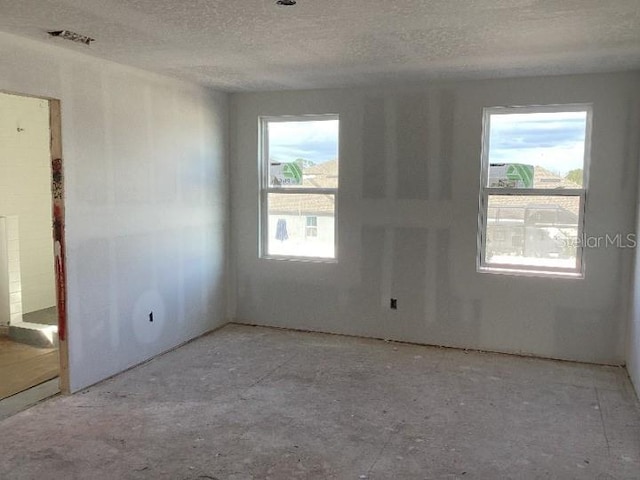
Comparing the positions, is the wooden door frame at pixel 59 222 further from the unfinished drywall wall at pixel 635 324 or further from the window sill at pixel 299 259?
the unfinished drywall wall at pixel 635 324

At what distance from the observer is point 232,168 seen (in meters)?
5.71

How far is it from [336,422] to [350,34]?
7.89 ft

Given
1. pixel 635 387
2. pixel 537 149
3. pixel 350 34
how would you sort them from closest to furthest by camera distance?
pixel 350 34 < pixel 635 387 < pixel 537 149

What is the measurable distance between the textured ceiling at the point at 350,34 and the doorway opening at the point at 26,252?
166 centimetres

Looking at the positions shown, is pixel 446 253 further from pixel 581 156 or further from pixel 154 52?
pixel 154 52

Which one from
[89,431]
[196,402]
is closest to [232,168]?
[196,402]

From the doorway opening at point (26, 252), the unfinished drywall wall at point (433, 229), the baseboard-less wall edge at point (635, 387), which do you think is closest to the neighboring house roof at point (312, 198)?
the unfinished drywall wall at point (433, 229)

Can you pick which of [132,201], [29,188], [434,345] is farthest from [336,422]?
[29,188]

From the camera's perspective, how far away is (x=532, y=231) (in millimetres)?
4781

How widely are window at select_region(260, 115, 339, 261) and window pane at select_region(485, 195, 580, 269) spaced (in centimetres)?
155

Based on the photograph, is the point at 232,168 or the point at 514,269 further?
the point at 232,168

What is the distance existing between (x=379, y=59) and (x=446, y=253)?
1.93 meters

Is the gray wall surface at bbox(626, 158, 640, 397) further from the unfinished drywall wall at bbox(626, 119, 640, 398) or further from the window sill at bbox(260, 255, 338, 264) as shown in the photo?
the window sill at bbox(260, 255, 338, 264)

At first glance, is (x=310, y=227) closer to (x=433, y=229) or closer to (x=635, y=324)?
(x=433, y=229)
